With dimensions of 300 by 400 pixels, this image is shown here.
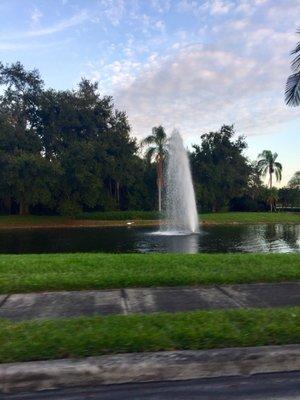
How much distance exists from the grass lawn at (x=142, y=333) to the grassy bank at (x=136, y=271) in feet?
6.67

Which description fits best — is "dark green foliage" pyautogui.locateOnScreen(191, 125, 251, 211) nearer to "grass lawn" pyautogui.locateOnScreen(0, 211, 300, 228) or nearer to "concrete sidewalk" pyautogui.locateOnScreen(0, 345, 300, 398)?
"grass lawn" pyautogui.locateOnScreen(0, 211, 300, 228)

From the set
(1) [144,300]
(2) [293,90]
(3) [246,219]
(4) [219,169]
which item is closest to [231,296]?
(1) [144,300]

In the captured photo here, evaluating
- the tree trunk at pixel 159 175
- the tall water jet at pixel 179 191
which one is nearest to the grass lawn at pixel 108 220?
the tall water jet at pixel 179 191

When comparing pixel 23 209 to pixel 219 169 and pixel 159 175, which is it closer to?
pixel 159 175

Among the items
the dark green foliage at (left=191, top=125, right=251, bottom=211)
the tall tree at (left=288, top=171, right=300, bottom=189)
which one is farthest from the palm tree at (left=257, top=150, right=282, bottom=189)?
the dark green foliage at (left=191, top=125, right=251, bottom=211)

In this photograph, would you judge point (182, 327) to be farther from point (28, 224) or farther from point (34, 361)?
point (28, 224)

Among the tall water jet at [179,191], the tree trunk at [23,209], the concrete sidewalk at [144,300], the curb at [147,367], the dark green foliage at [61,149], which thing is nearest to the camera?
the curb at [147,367]

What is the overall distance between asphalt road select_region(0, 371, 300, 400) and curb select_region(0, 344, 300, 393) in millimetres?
75

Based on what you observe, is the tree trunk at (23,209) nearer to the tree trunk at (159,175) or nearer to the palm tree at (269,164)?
the tree trunk at (159,175)

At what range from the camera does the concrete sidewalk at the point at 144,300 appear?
5922 mm

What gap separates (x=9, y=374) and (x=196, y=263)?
563cm

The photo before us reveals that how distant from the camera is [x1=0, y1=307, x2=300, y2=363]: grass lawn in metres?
4.41

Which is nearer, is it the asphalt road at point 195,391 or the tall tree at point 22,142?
the asphalt road at point 195,391

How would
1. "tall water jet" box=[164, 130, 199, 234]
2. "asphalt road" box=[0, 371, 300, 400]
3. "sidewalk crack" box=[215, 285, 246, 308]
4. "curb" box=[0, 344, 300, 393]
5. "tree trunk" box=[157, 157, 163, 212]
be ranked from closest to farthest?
"asphalt road" box=[0, 371, 300, 400] < "curb" box=[0, 344, 300, 393] < "sidewalk crack" box=[215, 285, 246, 308] < "tall water jet" box=[164, 130, 199, 234] < "tree trunk" box=[157, 157, 163, 212]
